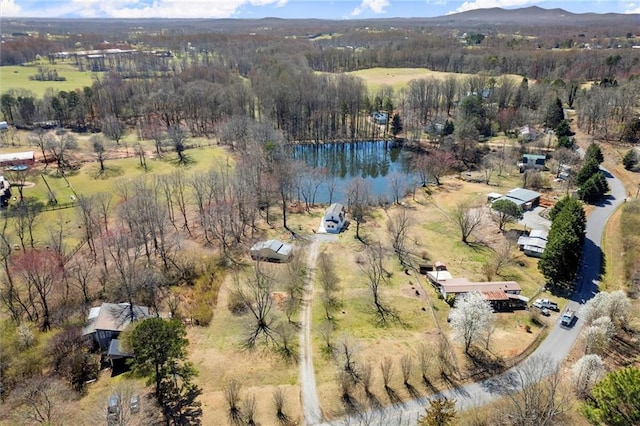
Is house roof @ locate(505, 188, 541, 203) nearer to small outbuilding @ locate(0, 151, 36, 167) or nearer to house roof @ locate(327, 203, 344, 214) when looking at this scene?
house roof @ locate(327, 203, 344, 214)

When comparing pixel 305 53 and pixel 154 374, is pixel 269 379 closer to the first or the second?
pixel 154 374

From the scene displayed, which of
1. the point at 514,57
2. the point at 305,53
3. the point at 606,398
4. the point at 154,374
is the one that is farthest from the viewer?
the point at 305,53

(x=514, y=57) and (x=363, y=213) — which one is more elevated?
(x=514, y=57)

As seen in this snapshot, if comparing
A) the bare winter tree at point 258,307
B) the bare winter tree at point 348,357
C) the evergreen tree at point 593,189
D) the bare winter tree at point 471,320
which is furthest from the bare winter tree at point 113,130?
the evergreen tree at point 593,189

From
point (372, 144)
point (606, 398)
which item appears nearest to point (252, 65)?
point (372, 144)

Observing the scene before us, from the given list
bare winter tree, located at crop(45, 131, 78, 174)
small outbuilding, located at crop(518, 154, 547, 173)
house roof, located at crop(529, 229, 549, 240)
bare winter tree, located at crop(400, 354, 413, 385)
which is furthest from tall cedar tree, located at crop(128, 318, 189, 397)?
small outbuilding, located at crop(518, 154, 547, 173)
